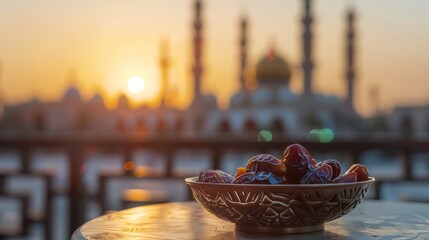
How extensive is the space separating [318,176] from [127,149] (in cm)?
175

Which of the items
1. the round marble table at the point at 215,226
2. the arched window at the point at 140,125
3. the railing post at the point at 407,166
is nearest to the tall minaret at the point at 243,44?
the arched window at the point at 140,125

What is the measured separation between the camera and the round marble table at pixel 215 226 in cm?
101

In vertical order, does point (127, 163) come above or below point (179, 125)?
above

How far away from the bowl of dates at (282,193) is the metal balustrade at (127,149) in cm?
147

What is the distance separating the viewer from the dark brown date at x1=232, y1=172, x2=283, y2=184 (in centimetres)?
97

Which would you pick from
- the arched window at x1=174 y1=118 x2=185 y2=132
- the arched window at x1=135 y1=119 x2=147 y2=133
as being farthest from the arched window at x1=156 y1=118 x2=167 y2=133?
the arched window at x1=135 y1=119 x2=147 y2=133

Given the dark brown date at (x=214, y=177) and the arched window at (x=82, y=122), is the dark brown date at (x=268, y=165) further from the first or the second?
the arched window at (x=82, y=122)

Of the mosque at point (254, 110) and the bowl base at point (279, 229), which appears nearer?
the bowl base at point (279, 229)

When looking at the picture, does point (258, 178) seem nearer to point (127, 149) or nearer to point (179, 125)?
point (127, 149)

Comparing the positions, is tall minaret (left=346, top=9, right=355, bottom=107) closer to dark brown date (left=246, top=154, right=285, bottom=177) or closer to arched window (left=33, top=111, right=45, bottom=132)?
arched window (left=33, top=111, right=45, bottom=132)

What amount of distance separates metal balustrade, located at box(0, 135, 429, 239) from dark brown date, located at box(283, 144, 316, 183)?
148 centimetres

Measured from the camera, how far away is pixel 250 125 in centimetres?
2308

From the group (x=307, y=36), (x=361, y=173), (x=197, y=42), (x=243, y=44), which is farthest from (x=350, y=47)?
(x=361, y=173)

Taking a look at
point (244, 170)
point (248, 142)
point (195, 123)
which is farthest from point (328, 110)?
point (244, 170)
